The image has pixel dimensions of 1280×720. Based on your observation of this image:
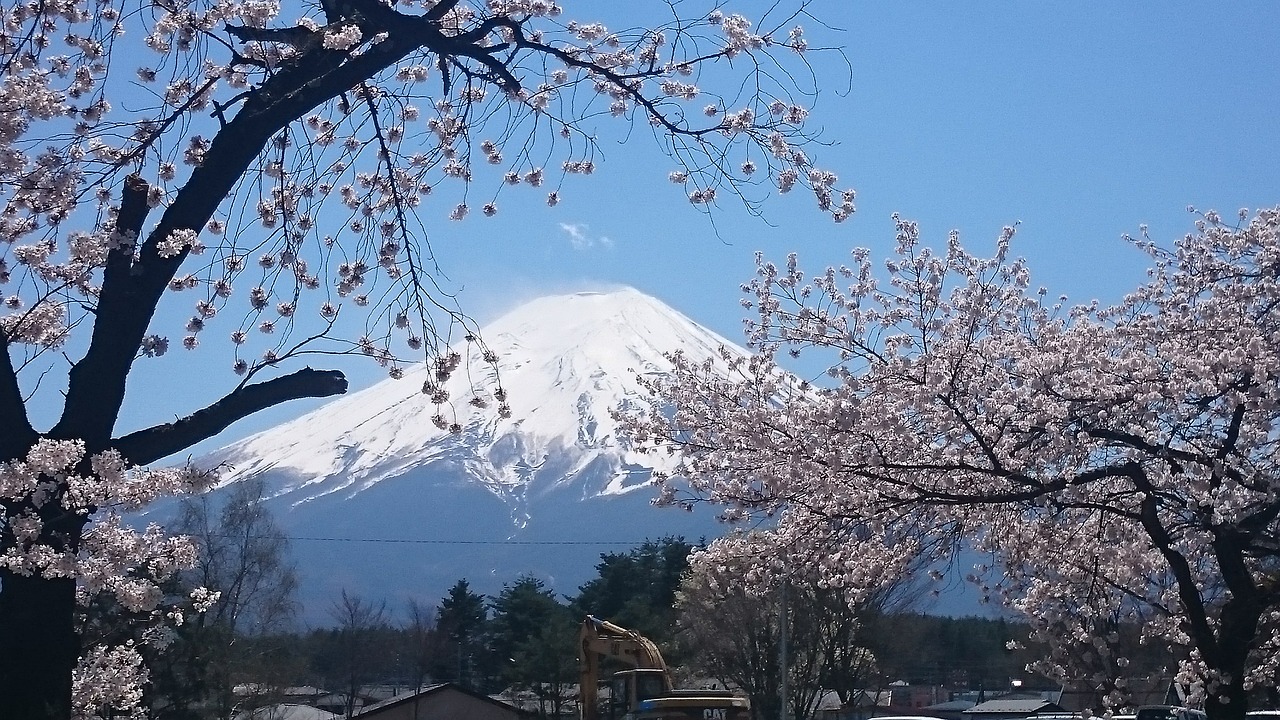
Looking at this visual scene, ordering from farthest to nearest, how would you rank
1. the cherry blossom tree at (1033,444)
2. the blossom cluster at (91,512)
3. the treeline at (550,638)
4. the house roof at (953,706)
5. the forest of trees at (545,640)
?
the house roof at (953,706)
the forest of trees at (545,640)
the treeline at (550,638)
the cherry blossom tree at (1033,444)
the blossom cluster at (91,512)

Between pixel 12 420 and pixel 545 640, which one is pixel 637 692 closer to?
pixel 12 420

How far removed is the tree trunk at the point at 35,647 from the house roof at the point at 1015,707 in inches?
1844

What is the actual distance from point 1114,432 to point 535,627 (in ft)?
129

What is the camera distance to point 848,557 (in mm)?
10953

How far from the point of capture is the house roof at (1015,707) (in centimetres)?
4816

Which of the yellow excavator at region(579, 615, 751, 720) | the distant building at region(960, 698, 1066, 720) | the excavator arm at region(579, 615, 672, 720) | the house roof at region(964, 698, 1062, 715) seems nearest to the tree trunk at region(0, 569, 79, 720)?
the yellow excavator at region(579, 615, 751, 720)

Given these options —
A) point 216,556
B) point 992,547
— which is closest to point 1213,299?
point 992,547

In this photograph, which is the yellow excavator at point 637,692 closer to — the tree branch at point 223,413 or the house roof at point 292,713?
the tree branch at point 223,413

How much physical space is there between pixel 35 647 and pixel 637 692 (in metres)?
19.4

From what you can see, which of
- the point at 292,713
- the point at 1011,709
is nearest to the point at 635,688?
the point at 292,713

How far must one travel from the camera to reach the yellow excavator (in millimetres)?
20906

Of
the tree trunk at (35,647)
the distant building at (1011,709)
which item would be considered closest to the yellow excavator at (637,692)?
the tree trunk at (35,647)

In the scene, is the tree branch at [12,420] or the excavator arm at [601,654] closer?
the tree branch at [12,420]

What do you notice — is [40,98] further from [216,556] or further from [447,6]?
[216,556]
